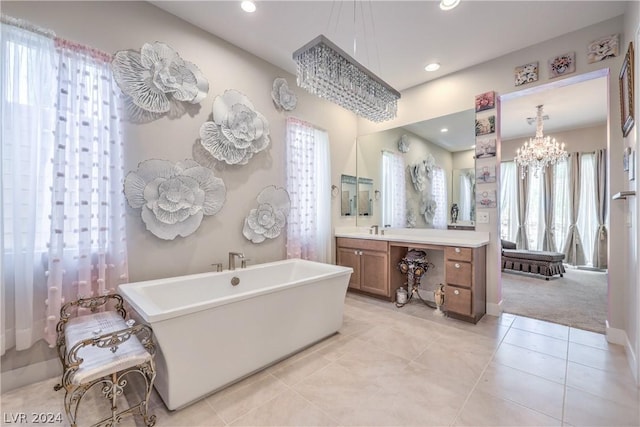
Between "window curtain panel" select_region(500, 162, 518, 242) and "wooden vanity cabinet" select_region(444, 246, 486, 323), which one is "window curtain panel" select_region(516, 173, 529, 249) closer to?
"window curtain panel" select_region(500, 162, 518, 242)

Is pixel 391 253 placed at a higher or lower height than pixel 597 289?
higher

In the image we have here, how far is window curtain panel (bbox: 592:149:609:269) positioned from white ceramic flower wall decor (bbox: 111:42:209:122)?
7296 mm

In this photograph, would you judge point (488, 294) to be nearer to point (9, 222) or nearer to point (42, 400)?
point (42, 400)

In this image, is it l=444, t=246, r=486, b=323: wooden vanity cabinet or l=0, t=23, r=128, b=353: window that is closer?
l=0, t=23, r=128, b=353: window

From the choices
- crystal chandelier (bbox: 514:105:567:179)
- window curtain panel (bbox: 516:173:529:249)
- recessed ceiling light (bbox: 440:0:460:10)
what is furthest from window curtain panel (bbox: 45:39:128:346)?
window curtain panel (bbox: 516:173:529:249)

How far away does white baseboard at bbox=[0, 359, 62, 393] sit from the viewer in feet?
5.93

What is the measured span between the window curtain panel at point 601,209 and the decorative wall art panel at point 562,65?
4.11 m

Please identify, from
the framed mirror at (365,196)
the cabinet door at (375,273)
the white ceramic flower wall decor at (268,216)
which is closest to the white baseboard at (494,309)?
the cabinet door at (375,273)

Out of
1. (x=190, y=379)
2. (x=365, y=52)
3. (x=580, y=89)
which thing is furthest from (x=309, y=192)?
(x=580, y=89)

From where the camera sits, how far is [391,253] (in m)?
3.54

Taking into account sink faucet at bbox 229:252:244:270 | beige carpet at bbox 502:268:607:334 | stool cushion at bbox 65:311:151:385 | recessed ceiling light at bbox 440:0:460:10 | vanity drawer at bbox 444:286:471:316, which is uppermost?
recessed ceiling light at bbox 440:0:460:10

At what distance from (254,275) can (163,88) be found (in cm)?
195

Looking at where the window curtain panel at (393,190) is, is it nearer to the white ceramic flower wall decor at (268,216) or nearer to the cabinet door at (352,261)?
the cabinet door at (352,261)

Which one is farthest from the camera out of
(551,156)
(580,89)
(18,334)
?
(551,156)
